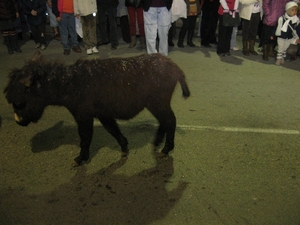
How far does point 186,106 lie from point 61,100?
2618mm

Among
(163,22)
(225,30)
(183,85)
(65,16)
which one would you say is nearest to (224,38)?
(225,30)

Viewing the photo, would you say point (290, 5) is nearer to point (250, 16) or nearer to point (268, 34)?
point (268, 34)

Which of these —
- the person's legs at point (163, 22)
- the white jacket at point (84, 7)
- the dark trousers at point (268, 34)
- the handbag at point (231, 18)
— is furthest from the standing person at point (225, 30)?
the white jacket at point (84, 7)

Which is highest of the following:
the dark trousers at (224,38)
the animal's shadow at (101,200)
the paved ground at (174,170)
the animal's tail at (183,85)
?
the animal's tail at (183,85)

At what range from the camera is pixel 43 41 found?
8922mm

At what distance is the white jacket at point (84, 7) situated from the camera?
24.8ft

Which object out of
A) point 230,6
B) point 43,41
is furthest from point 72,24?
point 230,6

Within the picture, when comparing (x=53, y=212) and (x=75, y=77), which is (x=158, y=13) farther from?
(x=53, y=212)

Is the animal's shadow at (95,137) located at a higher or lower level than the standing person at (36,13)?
lower

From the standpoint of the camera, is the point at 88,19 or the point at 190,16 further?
the point at 190,16

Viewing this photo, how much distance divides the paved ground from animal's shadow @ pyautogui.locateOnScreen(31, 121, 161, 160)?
0.05 ft

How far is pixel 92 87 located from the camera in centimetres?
313

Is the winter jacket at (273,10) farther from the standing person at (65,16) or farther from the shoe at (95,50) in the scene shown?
the standing person at (65,16)

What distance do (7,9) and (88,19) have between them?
2.23m
